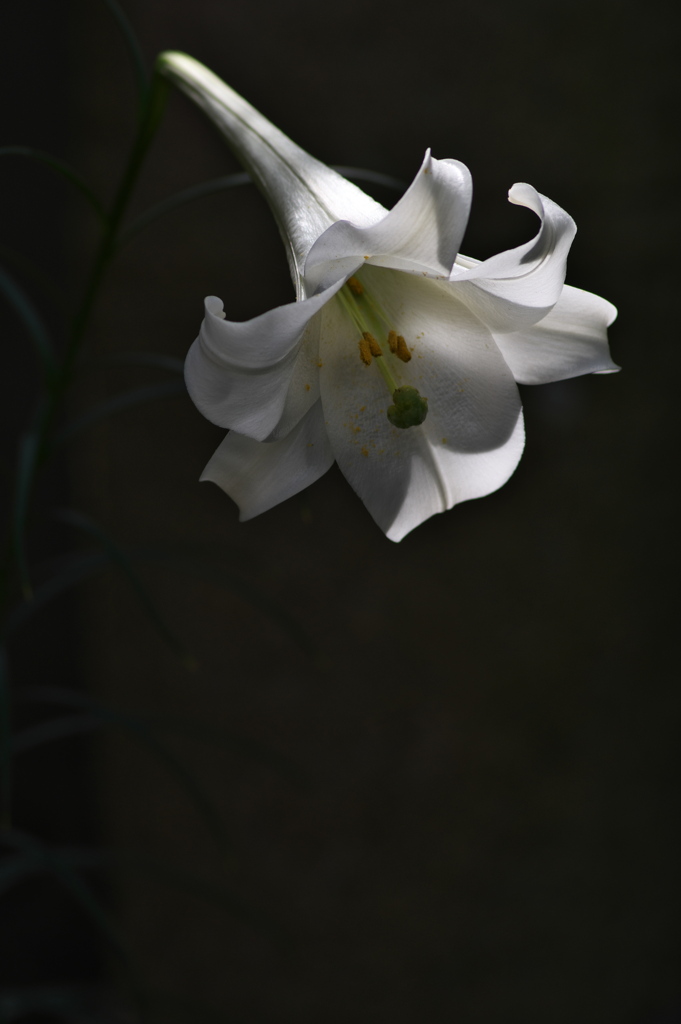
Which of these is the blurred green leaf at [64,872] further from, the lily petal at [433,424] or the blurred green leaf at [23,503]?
the lily petal at [433,424]

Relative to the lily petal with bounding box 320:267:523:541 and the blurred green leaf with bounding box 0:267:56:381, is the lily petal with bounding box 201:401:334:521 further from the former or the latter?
the blurred green leaf with bounding box 0:267:56:381

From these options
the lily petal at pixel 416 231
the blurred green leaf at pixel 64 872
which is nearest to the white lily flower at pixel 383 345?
the lily petal at pixel 416 231

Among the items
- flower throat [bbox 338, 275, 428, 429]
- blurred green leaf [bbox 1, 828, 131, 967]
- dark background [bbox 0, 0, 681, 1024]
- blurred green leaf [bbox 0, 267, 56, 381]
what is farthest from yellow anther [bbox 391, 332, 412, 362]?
dark background [bbox 0, 0, 681, 1024]

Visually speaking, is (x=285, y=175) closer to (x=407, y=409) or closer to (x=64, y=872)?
(x=407, y=409)

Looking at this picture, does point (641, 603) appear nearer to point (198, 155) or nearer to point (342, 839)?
point (342, 839)

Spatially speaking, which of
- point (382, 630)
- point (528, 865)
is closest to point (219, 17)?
point (382, 630)

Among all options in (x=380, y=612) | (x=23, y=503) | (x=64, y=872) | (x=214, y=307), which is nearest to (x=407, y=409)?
(x=214, y=307)

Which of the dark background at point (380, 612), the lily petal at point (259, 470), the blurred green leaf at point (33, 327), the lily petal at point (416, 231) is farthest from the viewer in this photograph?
the dark background at point (380, 612)
